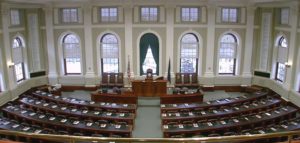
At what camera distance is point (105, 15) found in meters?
18.1

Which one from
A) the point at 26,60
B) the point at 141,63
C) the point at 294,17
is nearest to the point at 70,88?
the point at 26,60

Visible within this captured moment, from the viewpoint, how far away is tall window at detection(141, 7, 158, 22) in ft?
59.0

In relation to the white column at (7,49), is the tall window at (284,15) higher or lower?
higher

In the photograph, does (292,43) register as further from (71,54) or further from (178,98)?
(71,54)

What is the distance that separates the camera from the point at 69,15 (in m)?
18.2

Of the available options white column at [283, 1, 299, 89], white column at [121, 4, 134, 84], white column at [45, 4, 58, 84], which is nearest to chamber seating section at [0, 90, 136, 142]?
white column at [45, 4, 58, 84]

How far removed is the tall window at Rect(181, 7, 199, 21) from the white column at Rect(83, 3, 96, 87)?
240 inches

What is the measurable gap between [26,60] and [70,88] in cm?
330

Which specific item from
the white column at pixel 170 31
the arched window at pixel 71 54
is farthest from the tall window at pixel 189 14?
the arched window at pixel 71 54

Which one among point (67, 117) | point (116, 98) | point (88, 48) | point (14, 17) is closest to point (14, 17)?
point (14, 17)

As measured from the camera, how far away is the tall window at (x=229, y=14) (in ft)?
59.1

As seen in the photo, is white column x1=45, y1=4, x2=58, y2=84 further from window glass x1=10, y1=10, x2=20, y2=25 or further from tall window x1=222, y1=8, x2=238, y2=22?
tall window x1=222, y1=8, x2=238, y2=22

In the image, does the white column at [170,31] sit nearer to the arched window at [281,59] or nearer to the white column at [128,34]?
the white column at [128,34]

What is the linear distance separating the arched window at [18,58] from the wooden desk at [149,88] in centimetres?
738
